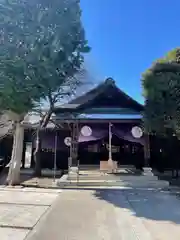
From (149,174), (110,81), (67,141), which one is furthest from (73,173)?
(110,81)

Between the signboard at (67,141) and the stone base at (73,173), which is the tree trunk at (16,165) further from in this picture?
the signboard at (67,141)

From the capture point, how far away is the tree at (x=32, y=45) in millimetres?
9125

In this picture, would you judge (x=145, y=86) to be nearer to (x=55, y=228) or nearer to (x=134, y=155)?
(x=134, y=155)

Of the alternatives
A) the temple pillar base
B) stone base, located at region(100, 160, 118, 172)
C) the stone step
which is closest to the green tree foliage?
the temple pillar base

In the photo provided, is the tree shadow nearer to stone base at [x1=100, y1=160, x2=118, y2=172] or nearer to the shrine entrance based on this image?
stone base at [x1=100, y1=160, x2=118, y2=172]

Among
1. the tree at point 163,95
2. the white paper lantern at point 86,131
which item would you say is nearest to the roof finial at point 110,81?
the tree at point 163,95

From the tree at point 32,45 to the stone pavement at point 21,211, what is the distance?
3.48 m

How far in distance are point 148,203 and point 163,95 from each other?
18.6 feet

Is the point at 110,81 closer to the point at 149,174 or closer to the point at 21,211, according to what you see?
the point at 149,174

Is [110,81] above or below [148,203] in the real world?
above

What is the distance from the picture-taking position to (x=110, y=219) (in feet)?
18.5

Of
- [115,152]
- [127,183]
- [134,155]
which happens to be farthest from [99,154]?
[127,183]

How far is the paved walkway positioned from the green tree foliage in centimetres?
407

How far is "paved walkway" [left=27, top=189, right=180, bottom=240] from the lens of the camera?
179 inches
